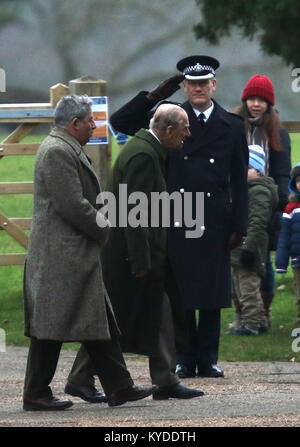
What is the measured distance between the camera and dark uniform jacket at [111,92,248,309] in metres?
8.61

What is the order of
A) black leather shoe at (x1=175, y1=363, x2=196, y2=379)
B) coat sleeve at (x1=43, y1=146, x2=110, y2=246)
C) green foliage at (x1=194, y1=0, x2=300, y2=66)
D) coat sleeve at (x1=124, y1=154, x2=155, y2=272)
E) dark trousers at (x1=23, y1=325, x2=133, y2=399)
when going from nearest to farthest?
1. coat sleeve at (x1=43, y1=146, x2=110, y2=246)
2. dark trousers at (x1=23, y1=325, x2=133, y2=399)
3. coat sleeve at (x1=124, y1=154, x2=155, y2=272)
4. black leather shoe at (x1=175, y1=363, x2=196, y2=379)
5. green foliage at (x1=194, y1=0, x2=300, y2=66)

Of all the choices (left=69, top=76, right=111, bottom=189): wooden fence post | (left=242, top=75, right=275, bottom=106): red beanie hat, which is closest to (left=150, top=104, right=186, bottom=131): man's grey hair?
(left=242, top=75, right=275, bottom=106): red beanie hat

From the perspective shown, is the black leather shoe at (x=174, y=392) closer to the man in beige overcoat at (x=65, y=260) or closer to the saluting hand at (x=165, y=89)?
the man in beige overcoat at (x=65, y=260)

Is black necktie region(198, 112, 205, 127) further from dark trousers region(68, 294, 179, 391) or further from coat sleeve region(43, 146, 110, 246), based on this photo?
coat sleeve region(43, 146, 110, 246)

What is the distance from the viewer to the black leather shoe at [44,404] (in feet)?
24.3

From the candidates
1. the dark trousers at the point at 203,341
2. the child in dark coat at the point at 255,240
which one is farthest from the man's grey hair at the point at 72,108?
the child in dark coat at the point at 255,240

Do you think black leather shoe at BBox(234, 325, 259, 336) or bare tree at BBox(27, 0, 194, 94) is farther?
bare tree at BBox(27, 0, 194, 94)

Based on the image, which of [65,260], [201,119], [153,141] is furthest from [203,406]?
[201,119]

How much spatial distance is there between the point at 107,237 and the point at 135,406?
0.89 meters

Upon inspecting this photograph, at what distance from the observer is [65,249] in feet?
23.7

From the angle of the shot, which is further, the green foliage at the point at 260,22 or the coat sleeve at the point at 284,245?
the green foliage at the point at 260,22

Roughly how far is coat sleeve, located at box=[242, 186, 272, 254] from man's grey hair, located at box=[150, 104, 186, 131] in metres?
2.47
